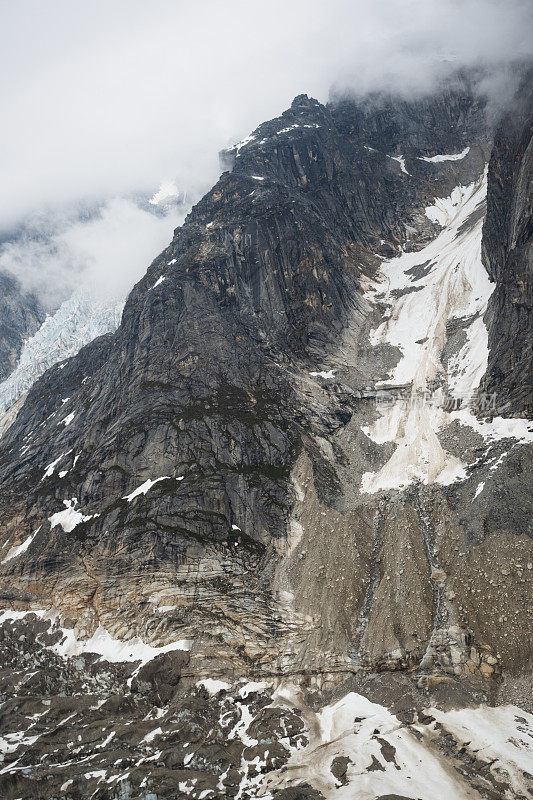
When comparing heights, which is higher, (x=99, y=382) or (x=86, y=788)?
(x=99, y=382)

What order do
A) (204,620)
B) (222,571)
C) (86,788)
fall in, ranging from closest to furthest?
1. (86,788)
2. (204,620)
3. (222,571)

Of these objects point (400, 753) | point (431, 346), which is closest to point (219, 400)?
point (431, 346)

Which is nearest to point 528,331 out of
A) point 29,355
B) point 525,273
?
point 525,273

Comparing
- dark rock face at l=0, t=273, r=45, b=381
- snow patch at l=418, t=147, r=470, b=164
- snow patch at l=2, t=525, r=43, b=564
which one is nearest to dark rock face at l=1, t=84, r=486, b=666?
snow patch at l=2, t=525, r=43, b=564

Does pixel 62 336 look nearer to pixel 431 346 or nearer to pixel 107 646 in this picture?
pixel 431 346

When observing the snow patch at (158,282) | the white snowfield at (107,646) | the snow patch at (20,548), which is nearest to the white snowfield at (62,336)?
the snow patch at (158,282)

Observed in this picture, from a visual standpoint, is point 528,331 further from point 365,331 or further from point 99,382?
point 99,382

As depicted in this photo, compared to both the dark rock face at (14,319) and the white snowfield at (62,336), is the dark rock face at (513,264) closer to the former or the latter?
the white snowfield at (62,336)
